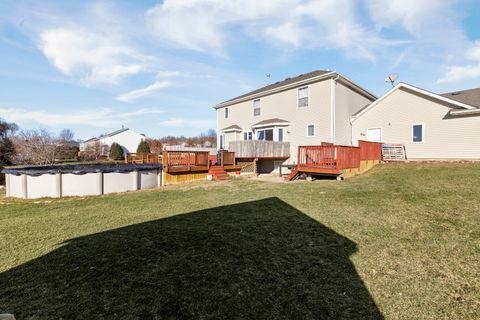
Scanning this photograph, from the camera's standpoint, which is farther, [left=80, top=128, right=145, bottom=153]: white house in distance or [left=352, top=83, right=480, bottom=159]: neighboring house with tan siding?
[left=80, top=128, right=145, bottom=153]: white house in distance

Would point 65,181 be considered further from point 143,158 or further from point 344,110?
point 344,110

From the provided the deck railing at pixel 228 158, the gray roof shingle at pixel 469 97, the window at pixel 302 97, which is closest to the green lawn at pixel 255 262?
the deck railing at pixel 228 158

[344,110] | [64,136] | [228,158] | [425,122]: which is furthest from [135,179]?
[64,136]

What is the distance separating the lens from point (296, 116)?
17.0 m

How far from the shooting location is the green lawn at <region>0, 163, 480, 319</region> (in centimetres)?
249

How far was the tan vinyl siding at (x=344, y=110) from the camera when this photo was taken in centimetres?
1526

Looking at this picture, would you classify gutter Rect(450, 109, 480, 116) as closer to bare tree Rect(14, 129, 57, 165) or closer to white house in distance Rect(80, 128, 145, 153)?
bare tree Rect(14, 129, 57, 165)

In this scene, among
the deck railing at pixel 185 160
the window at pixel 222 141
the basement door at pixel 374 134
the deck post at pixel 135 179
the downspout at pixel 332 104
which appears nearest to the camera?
the deck post at pixel 135 179

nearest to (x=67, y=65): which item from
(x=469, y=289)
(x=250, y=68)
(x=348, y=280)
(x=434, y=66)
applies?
(x=250, y=68)

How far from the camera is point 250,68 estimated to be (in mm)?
18562

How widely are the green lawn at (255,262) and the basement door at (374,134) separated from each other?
384 inches

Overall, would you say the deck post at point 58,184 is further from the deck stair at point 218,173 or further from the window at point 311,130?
the window at point 311,130

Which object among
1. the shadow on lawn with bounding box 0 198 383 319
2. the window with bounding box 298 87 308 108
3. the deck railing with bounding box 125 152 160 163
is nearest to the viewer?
the shadow on lawn with bounding box 0 198 383 319

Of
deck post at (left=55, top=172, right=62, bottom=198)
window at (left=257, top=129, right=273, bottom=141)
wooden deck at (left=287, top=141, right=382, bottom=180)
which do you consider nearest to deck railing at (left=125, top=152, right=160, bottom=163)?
deck post at (left=55, top=172, right=62, bottom=198)
